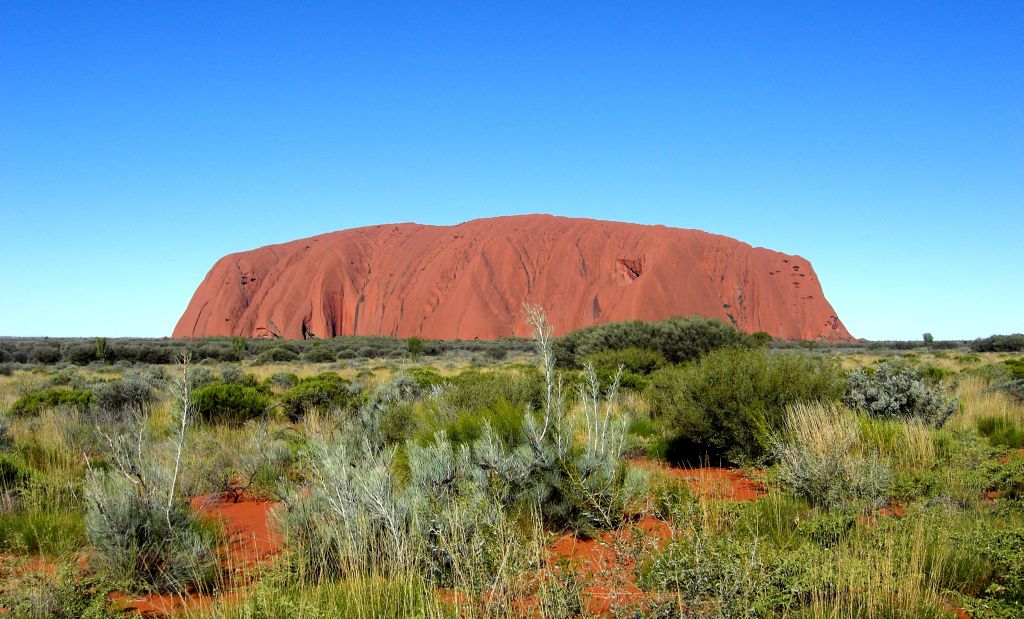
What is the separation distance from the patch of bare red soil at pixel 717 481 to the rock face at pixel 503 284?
162 feet

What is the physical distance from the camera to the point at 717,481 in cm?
627

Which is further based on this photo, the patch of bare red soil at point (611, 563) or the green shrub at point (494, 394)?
the green shrub at point (494, 394)

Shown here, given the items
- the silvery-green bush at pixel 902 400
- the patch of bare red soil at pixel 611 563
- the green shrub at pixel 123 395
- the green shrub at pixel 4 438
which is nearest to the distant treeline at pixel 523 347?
the green shrub at pixel 123 395

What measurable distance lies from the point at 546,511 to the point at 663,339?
15.5 meters

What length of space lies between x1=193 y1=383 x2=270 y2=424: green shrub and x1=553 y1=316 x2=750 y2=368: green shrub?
32.5 ft

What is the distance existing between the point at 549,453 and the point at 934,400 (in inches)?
266

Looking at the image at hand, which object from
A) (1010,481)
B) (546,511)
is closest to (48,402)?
(546,511)

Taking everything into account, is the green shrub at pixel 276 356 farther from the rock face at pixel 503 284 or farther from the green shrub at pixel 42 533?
the green shrub at pixel 42 533

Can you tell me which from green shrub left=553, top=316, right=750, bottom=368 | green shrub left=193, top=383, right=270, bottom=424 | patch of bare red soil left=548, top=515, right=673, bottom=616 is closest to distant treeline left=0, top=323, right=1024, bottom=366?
green shrub left=553, top=316, right=750, bottom=368

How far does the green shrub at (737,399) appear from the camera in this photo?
7160mm

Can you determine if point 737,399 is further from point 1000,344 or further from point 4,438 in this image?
point 1000,344

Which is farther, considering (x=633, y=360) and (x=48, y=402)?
(x=633, y=360)

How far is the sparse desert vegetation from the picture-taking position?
324 cm

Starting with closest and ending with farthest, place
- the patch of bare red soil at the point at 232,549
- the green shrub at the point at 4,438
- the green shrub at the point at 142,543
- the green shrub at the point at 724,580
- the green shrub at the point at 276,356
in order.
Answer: the green shrub at the point at 724,580
the patch of bare red soil at the point at 232,549
the green shrub at the point at 142,543
the green shrub at the point at 4,438
the green shrub at the point at 276,356
